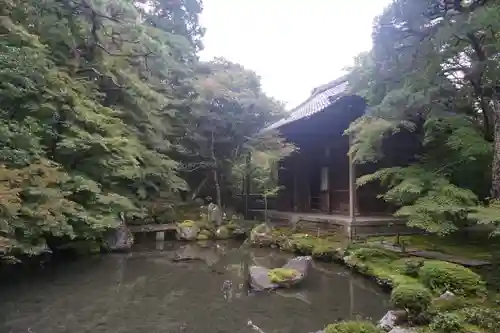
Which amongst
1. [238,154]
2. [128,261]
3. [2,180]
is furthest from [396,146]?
[2,180]

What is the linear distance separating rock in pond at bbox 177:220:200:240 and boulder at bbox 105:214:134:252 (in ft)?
8.38

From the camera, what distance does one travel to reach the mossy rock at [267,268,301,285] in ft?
29.1

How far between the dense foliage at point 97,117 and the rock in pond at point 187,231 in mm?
1593

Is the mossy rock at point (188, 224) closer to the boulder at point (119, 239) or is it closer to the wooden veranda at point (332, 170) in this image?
the boulder at point (119, 239)

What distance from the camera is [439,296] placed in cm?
630

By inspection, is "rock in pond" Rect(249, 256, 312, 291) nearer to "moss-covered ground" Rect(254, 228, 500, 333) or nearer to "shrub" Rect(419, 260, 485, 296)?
"moss-covered ground" Rect(254, 228, 500, 333)

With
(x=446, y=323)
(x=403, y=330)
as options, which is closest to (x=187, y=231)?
(x=403, y=330)

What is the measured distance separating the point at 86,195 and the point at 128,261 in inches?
97.0

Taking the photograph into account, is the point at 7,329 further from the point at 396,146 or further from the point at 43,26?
the point at 396,146

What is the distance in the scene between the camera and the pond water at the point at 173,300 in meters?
6.39

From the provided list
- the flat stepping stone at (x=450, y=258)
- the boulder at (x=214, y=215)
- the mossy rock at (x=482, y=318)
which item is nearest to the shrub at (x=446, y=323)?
the mossy rock at (x=482, y=318)

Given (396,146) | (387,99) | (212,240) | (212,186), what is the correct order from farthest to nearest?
(212,186)
(212,240)
(396,146)
(387,99)

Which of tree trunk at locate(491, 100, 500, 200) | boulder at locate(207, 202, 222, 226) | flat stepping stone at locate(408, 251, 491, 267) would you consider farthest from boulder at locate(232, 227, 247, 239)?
tree trunk at locate(491, 100, 500, 200)

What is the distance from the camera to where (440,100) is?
32.7 ft
